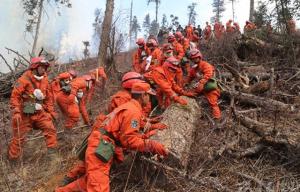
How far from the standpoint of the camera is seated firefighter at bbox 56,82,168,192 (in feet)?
17.2

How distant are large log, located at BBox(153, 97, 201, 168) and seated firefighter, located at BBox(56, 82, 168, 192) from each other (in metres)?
0.51

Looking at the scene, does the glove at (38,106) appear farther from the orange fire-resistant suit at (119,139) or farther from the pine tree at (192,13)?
the pine tree at (192,13)

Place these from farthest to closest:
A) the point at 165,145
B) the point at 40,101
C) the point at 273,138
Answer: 1. the point at 40,101
2. the point at 273,138
3. the point at 165,145

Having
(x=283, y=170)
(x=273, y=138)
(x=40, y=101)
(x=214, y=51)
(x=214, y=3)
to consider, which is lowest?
(x=283, y=170)

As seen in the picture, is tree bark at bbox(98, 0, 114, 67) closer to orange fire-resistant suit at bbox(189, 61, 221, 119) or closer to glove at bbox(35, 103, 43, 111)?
orange fire-resistant suit at bbox(189, 61, 221, 119)

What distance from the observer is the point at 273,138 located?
6582mm

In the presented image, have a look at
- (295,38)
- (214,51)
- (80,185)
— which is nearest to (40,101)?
(80,185)

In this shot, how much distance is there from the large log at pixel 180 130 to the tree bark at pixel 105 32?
619 cm

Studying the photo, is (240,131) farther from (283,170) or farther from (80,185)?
(80,185)

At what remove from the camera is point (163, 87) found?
8.42 meters

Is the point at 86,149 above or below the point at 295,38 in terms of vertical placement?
below

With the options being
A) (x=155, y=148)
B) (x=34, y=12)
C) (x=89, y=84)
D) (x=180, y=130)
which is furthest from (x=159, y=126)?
(x=34, y=12)

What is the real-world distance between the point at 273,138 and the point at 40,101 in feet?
14.6

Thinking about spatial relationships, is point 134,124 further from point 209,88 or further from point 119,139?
point 209,88
